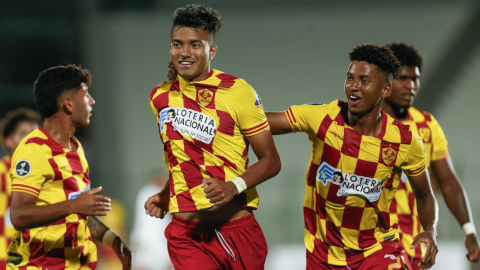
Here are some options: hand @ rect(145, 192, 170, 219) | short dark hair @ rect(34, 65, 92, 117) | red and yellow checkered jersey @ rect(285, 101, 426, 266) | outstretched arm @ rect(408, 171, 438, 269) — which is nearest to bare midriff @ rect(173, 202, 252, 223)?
hand @ rect(145, 192, 170, 219)

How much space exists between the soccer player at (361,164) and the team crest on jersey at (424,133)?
879 millimetres

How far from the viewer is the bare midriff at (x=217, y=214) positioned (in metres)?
2.97

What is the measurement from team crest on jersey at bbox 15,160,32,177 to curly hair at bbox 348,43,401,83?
2273mm

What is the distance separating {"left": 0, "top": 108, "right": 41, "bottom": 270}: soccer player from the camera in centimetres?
456

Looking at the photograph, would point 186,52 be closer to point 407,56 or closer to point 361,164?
point 361,164

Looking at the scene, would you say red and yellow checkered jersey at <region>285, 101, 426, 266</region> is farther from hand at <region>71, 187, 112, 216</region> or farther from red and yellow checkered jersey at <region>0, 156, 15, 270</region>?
red and yellow checkered jersey at <region>0, 156, 15, 270</region>

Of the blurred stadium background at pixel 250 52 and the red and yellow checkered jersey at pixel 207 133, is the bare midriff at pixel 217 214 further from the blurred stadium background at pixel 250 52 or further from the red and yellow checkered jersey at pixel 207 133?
the blurred stadium background at pixel 250 52

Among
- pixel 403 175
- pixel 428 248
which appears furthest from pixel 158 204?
pixel 403 175

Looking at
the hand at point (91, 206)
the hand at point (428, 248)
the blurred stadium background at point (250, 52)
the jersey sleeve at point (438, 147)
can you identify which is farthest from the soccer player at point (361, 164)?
the blurred stadium background at point (250, 52)

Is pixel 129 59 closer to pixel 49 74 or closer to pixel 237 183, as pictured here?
pixel 49 74

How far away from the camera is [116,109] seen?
38.0 ft

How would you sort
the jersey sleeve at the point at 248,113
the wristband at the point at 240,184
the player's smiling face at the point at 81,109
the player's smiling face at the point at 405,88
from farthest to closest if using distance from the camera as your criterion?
1. the player's smiling face at the point at 405,88
2. the player's smiling face at the point at 81,109
3. the jersey sleeve at the point at 248,113
4. the wristband at the point at 240,184

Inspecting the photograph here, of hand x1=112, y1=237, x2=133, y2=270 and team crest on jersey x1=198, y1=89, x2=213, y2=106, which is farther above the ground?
team crest on jersey x1=198, y1=89, x2=213, y2=106

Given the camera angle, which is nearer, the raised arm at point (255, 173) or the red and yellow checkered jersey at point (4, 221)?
the raised arm at point (255, 173)
